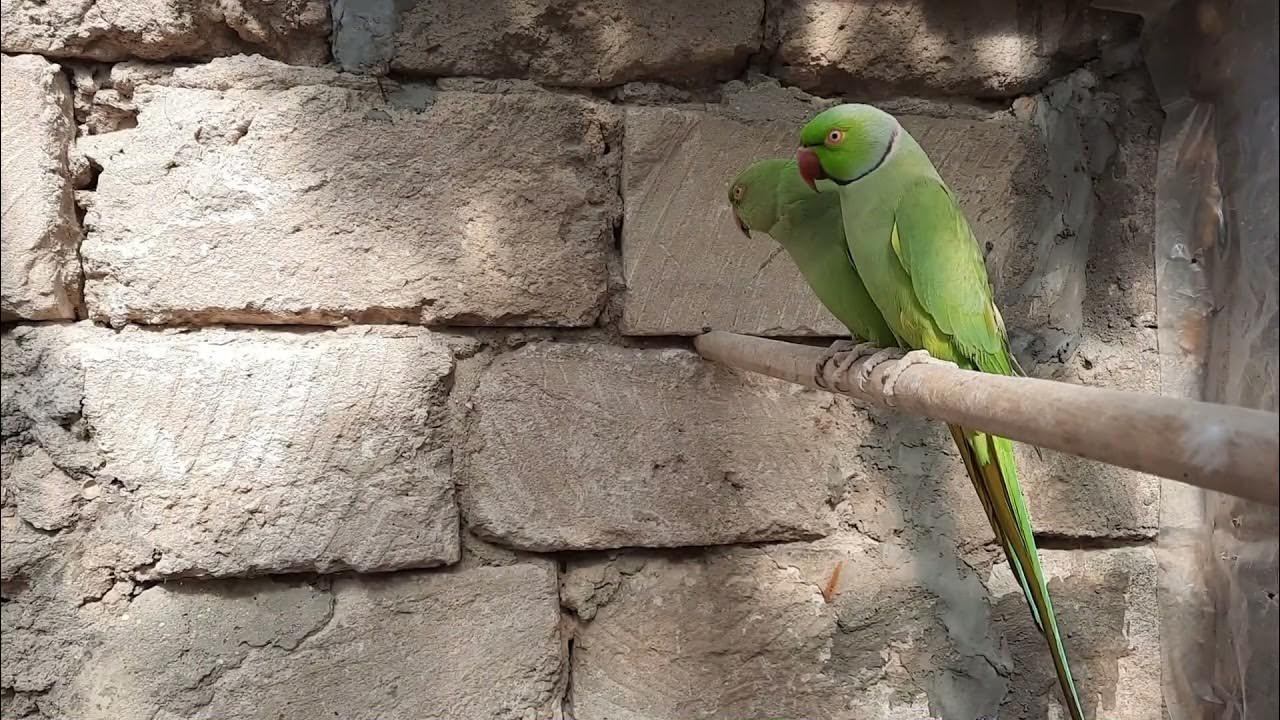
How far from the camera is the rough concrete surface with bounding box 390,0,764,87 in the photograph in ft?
4.64

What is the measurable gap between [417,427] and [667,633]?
543mm

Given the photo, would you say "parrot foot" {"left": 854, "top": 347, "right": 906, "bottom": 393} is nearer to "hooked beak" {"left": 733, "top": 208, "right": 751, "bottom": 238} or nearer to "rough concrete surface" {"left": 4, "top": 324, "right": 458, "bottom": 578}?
"hooked beak" {"left": 733, "top": 208, "right": 751, "bottom": 238}

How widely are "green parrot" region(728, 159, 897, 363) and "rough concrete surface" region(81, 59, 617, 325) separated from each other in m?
0.28

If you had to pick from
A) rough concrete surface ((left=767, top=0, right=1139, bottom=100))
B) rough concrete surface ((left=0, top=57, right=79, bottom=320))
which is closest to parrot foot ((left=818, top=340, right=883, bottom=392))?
rough concrete surface ((left=767, top=0, right=1139, bottom=100))

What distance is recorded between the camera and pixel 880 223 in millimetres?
1223

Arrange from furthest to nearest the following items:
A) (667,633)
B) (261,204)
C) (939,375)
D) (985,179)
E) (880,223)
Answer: (985,179), (667,633), (261,204), (880,223), (939,375)

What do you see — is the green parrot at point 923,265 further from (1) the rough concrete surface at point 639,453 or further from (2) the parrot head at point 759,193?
(1) the rough concrete surface at point 639,453

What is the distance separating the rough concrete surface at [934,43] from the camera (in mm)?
1538

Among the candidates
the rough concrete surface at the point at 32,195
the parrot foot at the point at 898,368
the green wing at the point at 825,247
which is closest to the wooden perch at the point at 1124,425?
the parrot foot at the point at 898,368

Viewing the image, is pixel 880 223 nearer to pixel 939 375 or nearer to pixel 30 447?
pixel 939 375

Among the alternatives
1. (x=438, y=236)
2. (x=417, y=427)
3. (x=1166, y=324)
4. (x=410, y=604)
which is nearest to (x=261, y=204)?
(x=438, y=236)

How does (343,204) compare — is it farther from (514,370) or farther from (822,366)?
(822,366)

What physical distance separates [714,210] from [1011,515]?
2.21 ft

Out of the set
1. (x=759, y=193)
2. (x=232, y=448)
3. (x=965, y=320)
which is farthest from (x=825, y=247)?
(x=232, y=448)
